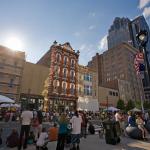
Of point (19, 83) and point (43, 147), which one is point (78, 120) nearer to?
point (43, 147)

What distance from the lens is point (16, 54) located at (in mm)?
32656

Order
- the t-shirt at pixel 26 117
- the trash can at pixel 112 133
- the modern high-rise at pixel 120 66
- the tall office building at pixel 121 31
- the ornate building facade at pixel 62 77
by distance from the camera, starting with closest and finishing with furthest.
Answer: the t-shirt at pixel 26 117 < the trash can at pixel 112 133 < the ornate building facade at pixel 62 77 < the modern high-rise at pixel 120 66 < the tall office building at pixel 121 31

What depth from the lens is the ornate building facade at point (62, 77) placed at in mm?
34281

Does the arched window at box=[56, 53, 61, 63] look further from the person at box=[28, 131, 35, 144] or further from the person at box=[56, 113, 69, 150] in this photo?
the person at box=[56, 113, 69, 150]

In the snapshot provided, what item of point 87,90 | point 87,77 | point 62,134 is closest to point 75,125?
point 62,134

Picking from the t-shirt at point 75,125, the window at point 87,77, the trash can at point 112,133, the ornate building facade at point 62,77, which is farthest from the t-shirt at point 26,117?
the window at point 87,77

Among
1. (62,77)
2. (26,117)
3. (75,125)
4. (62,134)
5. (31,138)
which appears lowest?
(31,138)

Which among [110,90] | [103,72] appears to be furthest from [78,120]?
[103,72]

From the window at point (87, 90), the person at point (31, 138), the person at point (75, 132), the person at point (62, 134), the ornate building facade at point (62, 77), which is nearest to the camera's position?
the person at point (62, 134)

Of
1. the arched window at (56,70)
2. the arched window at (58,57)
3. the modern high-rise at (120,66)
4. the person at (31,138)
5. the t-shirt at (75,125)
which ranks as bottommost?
the person at (31,138)

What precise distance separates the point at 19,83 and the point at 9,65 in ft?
12.9

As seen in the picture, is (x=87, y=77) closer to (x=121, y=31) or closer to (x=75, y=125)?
(x=75, y=125)

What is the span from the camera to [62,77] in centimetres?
3672

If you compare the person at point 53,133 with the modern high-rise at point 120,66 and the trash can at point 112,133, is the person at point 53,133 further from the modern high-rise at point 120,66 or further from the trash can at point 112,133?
the modern high-rise at point 120,66
